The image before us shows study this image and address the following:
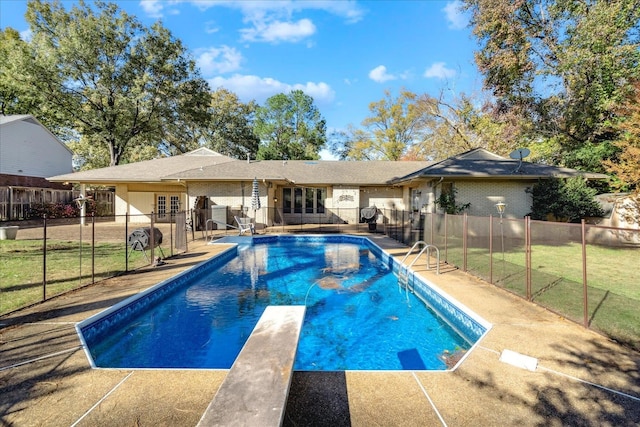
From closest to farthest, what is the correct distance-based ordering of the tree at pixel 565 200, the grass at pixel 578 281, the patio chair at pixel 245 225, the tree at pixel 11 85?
the grass at pixel 578 281
the tree at pixel 565 200
the patio chair at pixel 245 225
the tree at pixel 11 85

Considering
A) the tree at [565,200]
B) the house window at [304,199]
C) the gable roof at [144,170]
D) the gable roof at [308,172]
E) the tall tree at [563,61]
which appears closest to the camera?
the tree at [565,200]

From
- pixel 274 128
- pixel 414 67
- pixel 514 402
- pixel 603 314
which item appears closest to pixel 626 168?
pixel 603 314

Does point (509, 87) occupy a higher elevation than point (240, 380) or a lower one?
higher

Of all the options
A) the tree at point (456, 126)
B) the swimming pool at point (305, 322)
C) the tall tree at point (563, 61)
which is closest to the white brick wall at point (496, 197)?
the tall tree at point (563, 61)

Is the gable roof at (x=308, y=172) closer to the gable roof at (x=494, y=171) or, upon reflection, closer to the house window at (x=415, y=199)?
the house window at (x=415, y=199)

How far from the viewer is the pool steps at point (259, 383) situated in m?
2.21

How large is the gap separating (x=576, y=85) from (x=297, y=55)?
54.2 feet

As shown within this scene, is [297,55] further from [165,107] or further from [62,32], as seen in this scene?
[62,32]

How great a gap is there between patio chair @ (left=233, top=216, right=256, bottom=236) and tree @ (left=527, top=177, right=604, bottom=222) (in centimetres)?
1318

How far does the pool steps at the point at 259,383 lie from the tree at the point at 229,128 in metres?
35.4

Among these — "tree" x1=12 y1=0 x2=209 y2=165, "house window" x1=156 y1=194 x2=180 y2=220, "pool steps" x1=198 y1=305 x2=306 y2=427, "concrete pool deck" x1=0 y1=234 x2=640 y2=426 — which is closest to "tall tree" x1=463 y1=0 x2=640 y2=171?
"concrete pool deck" x1=0 y1=234 x2=640 y2=426

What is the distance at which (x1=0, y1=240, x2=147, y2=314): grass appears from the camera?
6.12 metres

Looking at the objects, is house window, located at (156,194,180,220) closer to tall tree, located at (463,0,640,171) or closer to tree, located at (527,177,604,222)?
tall tree, located at (463,0,640,171)

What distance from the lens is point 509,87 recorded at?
1852cm
